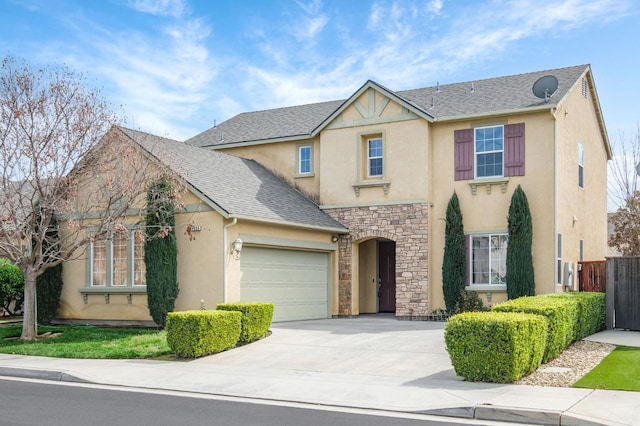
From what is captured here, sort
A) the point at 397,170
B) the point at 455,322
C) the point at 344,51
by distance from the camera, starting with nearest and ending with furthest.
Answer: the point at 455,322 → the point at 344,51 → the point at 397,170

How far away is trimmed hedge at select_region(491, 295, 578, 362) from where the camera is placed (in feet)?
43.6

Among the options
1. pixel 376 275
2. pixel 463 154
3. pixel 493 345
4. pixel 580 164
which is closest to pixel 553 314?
pixel 493 345

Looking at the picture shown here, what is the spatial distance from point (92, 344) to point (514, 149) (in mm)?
12940

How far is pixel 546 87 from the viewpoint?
68.7 ft

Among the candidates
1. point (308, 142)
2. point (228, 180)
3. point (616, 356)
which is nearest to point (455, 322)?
point (616, 356)

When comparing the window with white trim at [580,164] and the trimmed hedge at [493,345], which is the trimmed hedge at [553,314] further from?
the window with white trim at [580,164]

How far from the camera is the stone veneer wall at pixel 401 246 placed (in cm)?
2214

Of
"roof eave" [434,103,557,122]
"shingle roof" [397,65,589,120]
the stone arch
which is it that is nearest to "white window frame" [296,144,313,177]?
the stone arch

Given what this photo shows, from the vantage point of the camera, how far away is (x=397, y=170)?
22.7m

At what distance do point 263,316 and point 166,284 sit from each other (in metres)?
3.55

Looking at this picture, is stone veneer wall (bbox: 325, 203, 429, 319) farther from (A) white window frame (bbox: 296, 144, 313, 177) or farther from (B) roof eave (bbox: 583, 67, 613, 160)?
(B) roof eave (bbox: 583, 67, 613, 160)

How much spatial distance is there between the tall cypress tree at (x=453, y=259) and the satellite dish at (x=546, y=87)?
385 centimetres

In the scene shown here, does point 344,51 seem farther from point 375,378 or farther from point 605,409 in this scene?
point 605,409

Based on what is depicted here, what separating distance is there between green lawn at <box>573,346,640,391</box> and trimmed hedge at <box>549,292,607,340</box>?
1804 millimetres
